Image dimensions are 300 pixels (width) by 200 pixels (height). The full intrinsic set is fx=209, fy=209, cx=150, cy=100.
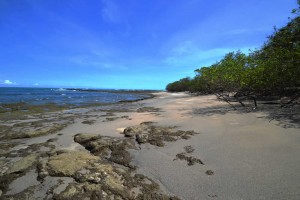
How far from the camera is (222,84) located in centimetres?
1402

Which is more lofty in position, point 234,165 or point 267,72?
point 267,72

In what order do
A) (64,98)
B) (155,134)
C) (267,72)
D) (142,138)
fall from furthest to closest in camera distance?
(64,98) → (267,72) → (155,134) → (142,138)

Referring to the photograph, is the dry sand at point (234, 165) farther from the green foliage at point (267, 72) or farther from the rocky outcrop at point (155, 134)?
the green foliage at point (267, 72)

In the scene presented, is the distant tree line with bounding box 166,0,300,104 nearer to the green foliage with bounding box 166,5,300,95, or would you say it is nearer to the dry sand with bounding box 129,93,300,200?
the green foliage with bounding box 166,5,300,95

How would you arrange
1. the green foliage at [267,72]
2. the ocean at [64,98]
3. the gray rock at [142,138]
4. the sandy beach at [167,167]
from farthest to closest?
the ocean at [64,98], the green foliage at [267,72], the gray rock at [142,138], the sandy beach at [167,167]

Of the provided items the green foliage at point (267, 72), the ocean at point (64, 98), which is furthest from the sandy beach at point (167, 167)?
the ocean at point (64, 98)

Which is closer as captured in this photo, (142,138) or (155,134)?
(142,138)

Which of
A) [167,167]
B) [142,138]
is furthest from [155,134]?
[167,167]

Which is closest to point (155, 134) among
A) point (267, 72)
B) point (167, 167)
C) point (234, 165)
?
point (167, 167)

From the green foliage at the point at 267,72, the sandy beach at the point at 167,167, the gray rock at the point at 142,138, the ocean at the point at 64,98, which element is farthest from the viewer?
the ocean at the point at 64,98

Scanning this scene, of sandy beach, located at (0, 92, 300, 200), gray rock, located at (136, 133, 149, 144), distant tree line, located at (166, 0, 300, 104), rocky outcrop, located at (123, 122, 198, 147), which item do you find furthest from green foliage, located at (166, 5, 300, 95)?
gray rock, located at (136, 133, 149, 144)

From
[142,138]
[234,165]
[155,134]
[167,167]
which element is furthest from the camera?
[155,134]

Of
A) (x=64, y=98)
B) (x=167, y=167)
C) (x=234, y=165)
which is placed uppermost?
(x=234, y=165)

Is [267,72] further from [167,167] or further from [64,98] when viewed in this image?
[64,98]
